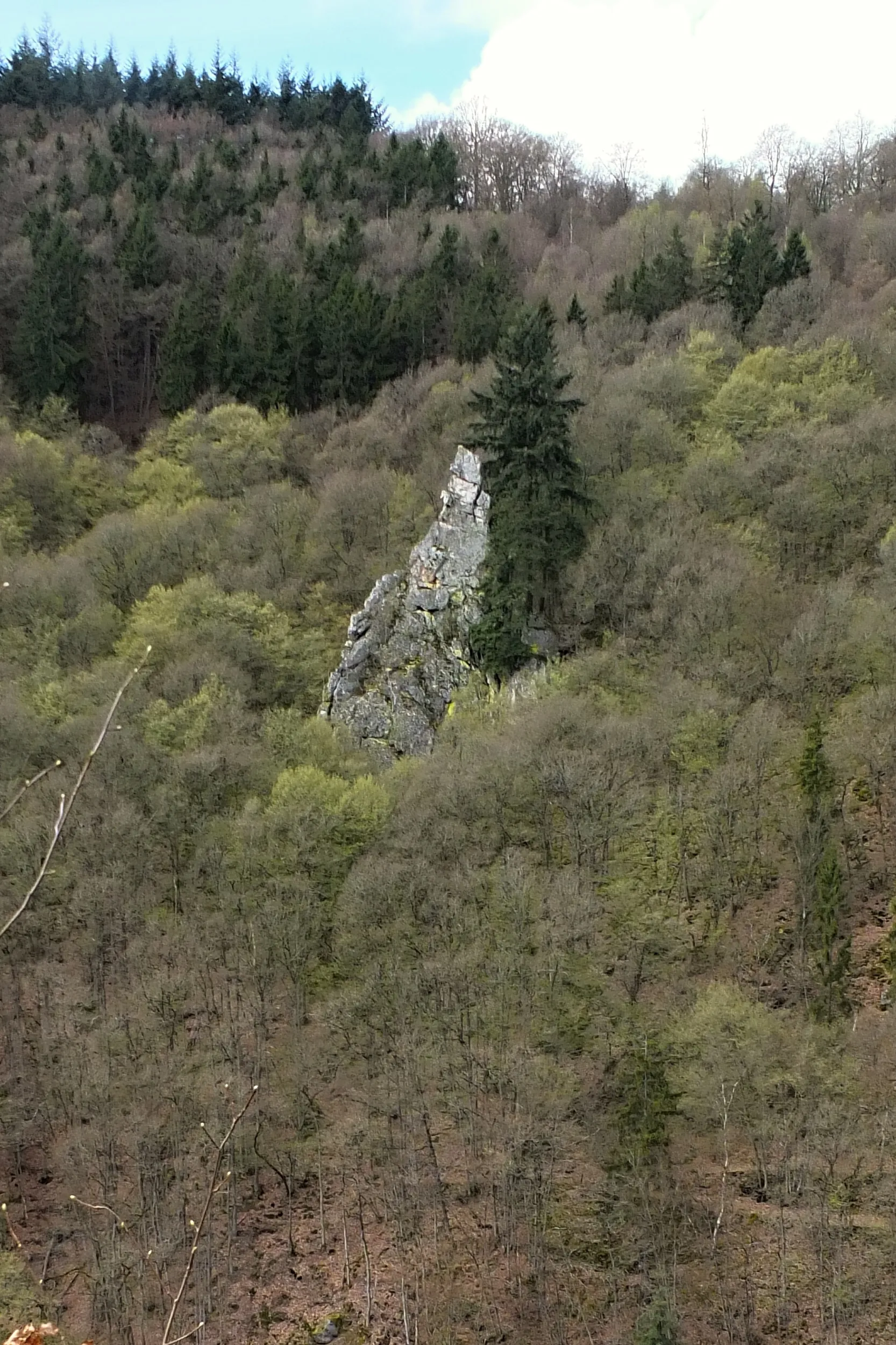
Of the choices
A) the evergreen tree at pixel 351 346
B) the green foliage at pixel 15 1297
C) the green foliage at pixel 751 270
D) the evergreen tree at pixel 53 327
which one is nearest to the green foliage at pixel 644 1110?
the green foliage at pixel 15 1297

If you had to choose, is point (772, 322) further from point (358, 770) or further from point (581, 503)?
point (358, 770)

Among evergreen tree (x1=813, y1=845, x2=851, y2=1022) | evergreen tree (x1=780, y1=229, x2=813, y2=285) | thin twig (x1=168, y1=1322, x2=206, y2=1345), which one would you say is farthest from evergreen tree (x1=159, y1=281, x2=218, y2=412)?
thin twig (x1=168, y1=1322, x2=206, y2=1345)

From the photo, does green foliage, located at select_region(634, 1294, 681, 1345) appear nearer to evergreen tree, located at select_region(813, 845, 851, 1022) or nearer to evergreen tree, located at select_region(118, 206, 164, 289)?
evergreen tree, located at select_region(813, 845, 851, 1022)

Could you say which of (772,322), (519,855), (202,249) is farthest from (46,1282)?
(202,249)

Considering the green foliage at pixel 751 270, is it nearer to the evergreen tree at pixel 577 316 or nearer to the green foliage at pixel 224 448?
the evergreen tree at pixel 577 316

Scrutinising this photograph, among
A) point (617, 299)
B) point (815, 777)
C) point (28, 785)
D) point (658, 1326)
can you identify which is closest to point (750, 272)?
point (617, 299)
